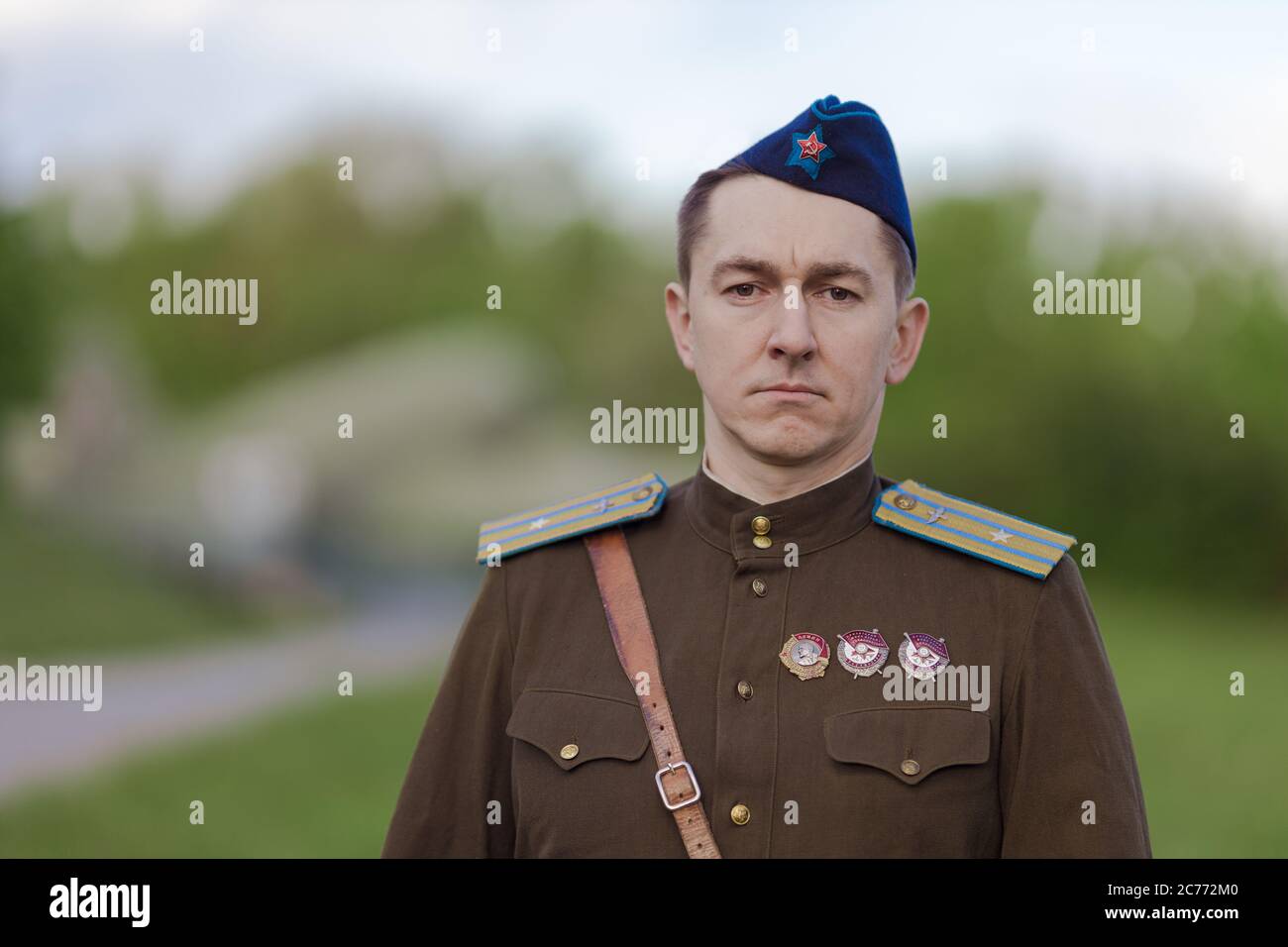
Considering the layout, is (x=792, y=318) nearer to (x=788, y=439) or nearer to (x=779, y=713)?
(x=788, y=439)

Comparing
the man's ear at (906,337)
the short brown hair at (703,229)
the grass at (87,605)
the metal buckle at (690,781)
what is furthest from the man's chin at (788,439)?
the grass at (87,605)

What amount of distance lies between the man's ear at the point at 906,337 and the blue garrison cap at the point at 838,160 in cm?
10

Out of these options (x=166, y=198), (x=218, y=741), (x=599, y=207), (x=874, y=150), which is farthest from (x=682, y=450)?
(x=874, y=150)

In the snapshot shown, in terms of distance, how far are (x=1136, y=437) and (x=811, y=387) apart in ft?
38.8

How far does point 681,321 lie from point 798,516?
1.56 ft

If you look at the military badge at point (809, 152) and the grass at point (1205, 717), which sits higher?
the military badge at point (809, 152)

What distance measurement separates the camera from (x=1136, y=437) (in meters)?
13.4

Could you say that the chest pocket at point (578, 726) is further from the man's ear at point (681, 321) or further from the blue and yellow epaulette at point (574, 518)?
the man's ear at point (681, 321)

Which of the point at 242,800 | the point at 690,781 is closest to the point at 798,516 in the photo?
the point at 690,781

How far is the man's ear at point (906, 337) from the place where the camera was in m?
2.70

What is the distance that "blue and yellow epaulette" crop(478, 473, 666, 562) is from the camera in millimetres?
2854

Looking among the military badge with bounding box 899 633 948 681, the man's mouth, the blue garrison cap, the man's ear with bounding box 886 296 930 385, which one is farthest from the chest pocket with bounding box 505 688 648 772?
the blue garrison cap

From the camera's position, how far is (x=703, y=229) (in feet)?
8.75
